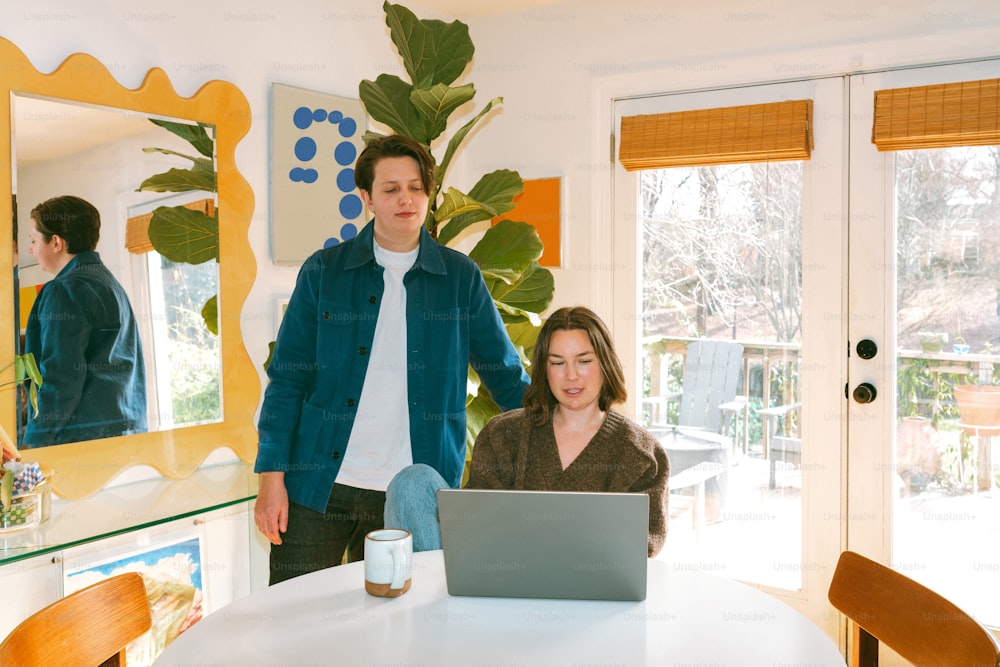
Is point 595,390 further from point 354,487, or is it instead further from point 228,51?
point 228,51

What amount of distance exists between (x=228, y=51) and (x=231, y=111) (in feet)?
0.66

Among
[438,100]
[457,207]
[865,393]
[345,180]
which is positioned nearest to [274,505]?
[457,207]

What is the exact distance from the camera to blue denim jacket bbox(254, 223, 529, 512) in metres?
2.08

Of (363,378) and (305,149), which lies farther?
(305,149)

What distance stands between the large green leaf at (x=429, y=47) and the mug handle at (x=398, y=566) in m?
1.71

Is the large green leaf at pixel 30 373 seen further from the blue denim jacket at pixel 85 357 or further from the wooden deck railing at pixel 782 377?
the wooden deck railing at pixel 782 377

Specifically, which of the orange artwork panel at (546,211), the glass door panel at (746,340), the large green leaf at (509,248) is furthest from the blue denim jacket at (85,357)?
the glass door panel at (746,340)

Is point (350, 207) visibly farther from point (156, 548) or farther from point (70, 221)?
point (156, 548)

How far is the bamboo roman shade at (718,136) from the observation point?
3.09 meters

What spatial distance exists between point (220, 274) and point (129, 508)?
33.9 inches

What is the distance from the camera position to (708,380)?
338 centimetres

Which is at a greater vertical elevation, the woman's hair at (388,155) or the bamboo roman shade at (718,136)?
the bamboo roman shade at (718,136)

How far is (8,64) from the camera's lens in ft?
7.59

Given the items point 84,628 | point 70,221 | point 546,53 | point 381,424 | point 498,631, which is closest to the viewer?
point 498,631
